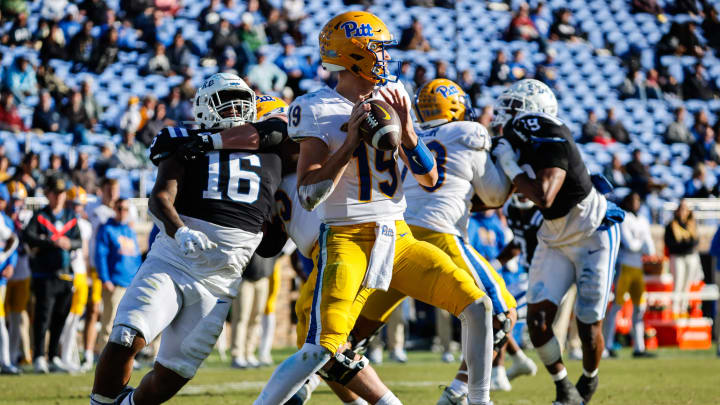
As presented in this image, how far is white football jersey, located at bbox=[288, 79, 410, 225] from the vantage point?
4.29 meters

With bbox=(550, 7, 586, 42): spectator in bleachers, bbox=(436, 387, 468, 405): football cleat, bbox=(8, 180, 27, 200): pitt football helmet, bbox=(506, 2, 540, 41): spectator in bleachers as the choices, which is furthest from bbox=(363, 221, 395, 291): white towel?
bbox=(550, 7, 586, 42): spectator in bleachers

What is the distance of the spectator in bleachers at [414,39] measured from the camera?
62.1 feet

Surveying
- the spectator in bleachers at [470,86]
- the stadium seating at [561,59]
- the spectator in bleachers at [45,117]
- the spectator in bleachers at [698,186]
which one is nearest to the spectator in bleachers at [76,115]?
the spectator in bleachers at [45,117]

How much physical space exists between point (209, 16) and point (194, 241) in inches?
541

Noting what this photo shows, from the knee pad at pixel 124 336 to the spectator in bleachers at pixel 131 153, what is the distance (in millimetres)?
9491

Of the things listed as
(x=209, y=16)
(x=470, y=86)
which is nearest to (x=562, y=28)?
(x=470, y=86)

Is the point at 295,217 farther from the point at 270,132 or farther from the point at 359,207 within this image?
the point at 359,207

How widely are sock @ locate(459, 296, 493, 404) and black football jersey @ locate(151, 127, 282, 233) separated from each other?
1.09 meters

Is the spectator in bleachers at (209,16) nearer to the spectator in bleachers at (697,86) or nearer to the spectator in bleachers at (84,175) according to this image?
the spectator in bleachers at (84,175)

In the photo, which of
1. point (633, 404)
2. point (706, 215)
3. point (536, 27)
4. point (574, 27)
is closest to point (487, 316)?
point (633, 404)

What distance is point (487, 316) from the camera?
449 centimetres

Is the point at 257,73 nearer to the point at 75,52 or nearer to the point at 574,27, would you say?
the point at 75,52

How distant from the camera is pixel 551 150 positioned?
578 cm

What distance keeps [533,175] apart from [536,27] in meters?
15.9
